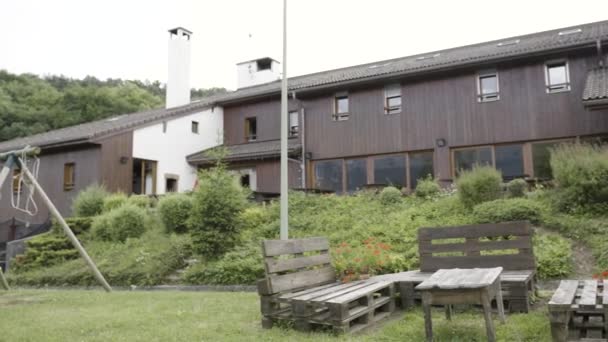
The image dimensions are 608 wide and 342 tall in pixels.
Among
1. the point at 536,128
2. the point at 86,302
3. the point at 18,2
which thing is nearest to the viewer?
the point at 86,302

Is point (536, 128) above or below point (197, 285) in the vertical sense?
above

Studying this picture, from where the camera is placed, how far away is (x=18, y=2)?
1102 centimetres

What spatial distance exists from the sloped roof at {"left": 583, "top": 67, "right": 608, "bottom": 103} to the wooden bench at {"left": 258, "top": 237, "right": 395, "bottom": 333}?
10.2 meters

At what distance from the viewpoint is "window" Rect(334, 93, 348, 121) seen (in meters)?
20.1

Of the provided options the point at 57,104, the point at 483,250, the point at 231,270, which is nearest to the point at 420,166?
the point at 231,270

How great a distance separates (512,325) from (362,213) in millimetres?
8142

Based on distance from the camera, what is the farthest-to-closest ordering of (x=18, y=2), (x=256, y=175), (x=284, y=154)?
(x=256, y=175), (x=18, y=2), (x=284, y=154)

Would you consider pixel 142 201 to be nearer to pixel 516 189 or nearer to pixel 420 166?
pixel 420 166

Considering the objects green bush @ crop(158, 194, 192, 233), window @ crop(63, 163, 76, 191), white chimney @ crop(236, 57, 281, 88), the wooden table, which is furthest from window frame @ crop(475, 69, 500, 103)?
window @ crop(63, 163, 76, 191)

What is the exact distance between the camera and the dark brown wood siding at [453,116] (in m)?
15.9

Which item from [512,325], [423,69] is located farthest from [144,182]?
[512,325]

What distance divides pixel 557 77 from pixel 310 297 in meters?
14.7

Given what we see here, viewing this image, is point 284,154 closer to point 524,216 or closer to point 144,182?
point 524,216

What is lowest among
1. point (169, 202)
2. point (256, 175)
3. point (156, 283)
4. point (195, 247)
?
point (156, 283)
